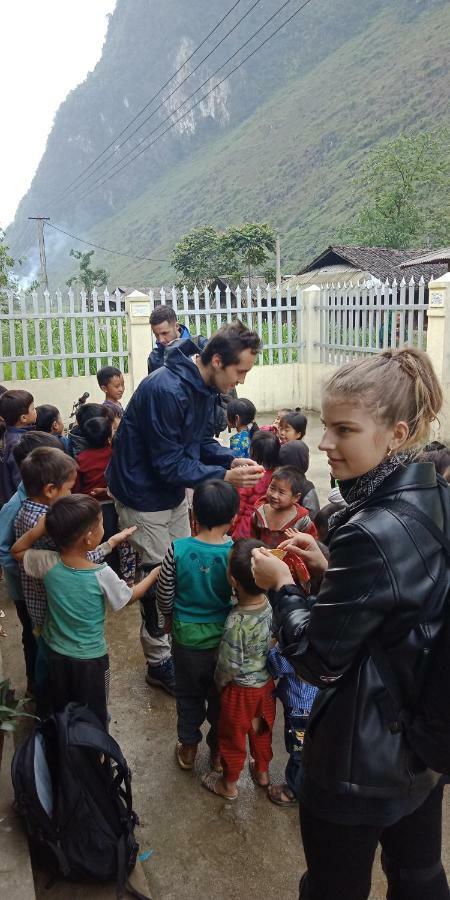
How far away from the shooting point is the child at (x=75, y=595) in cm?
244

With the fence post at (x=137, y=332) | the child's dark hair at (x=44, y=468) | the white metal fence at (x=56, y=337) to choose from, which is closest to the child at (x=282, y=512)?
the child's dark hair at (x=44, y=468)

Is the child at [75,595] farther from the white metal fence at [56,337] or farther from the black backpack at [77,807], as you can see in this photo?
the white metal fence at [56,337]

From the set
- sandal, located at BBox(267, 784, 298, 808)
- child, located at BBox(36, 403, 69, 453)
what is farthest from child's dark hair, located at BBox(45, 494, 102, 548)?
child, located at BBox(36, 403, 69, 453)

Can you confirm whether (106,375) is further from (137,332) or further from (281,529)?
(137,332)

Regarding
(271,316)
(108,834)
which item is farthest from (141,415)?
(271,316)

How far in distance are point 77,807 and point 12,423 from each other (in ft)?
8.29

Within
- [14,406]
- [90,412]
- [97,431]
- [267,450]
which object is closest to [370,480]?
[267,450]

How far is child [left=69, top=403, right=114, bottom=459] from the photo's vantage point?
427 centimetres

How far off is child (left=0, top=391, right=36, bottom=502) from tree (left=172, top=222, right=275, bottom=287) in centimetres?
3395

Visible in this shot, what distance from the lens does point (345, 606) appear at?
1.26m

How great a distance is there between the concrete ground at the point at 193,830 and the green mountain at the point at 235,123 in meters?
53.3

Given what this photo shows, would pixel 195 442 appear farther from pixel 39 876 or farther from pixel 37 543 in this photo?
pixel 39 876

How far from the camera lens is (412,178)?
40156 mm

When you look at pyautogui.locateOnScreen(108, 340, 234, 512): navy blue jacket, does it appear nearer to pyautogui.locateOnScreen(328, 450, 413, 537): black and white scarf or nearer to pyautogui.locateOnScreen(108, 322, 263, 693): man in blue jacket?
pyautogui.locateOnScreen(108, 322, 263, 693): man in blue jacket
